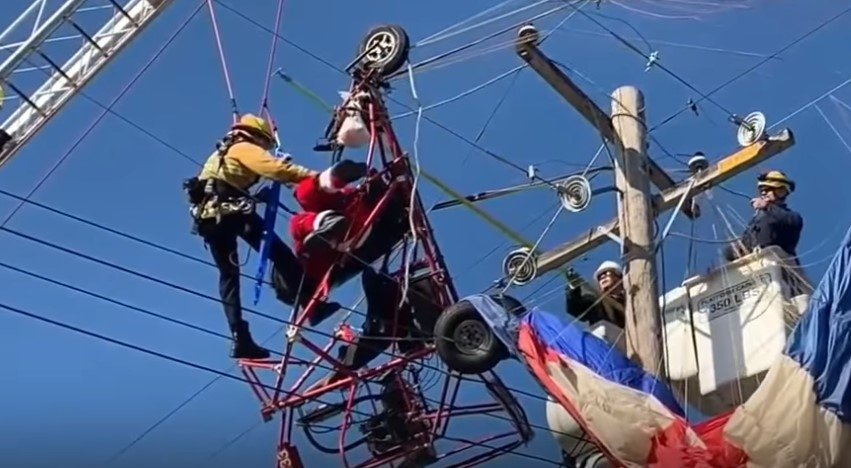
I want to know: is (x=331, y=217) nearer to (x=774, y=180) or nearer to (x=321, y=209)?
(x=321, y=209)

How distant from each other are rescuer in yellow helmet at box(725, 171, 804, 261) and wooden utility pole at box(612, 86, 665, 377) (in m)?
0.93

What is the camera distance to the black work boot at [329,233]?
454 inches

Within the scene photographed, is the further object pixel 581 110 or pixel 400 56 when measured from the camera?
pixel 581 110

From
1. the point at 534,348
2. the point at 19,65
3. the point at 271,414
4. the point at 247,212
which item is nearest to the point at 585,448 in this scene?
the point at 534,348

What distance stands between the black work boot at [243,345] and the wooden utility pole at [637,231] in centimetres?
289

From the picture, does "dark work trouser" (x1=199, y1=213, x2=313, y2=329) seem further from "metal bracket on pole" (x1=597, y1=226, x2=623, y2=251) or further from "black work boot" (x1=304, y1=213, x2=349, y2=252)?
"metal bracket on pole" (x1=597, y1=226, x2=623, y2=251)

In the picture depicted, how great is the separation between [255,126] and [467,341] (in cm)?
238

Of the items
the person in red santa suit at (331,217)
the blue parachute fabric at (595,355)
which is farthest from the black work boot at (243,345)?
the blue parachute fabric at (595,355)

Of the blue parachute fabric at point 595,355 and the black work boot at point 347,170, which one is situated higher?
the black work boot at point 347,170

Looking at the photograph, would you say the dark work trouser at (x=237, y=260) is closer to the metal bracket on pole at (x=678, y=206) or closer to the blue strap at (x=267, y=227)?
the blue strap at (x=267, y=227)

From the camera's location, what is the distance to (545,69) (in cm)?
1320

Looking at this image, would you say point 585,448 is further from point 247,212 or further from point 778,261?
point 247,212

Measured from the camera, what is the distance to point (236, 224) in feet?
38.6

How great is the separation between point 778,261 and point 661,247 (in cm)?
94
